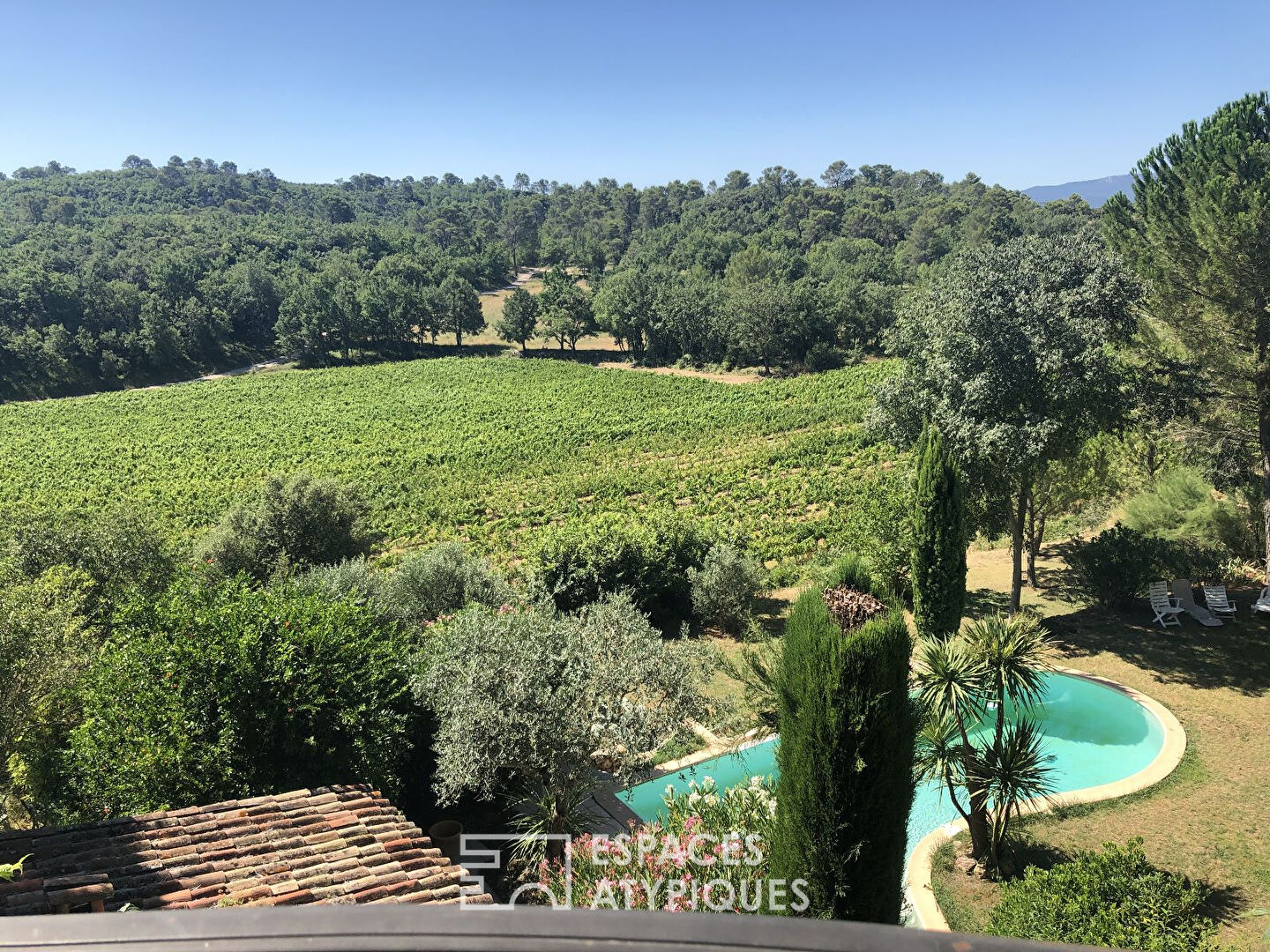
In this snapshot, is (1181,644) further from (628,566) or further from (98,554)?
(98,554)

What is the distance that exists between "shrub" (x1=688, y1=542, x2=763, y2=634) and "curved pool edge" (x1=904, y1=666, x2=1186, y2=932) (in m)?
7.75

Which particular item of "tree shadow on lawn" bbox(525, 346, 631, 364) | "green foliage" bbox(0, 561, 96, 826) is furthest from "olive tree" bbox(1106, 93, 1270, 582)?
"tree shadow on lawn" bbox(525, 346, 631, 364)

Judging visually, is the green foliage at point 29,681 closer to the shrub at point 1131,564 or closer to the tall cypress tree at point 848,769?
the tall cypress tree at point 848,769

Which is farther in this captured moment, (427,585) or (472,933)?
(427,585)

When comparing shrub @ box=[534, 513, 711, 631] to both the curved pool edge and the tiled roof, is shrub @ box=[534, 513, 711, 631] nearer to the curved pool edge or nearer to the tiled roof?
the curved pool edge

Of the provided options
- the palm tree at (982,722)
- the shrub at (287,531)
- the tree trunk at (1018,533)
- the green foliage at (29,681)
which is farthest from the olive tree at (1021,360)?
the green foliage at (29,681)

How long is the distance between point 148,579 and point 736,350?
62.6 m

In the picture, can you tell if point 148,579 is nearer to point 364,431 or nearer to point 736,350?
point 364,431

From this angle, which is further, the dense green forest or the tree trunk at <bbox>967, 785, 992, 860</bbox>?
the dense green forest

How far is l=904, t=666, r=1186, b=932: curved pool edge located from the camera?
378 inches

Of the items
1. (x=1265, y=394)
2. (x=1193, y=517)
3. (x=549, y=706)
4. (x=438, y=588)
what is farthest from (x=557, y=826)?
(x=1193, y=517)

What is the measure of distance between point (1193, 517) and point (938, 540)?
9.76 metres

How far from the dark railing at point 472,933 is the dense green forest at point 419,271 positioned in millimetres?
53816

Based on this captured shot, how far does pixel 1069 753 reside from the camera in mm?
A: 13844
